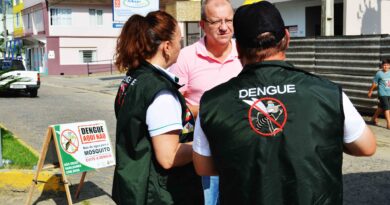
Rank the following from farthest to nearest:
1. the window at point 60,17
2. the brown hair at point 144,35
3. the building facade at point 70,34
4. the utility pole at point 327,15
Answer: the window at point 60,17, the building facade at point 70,34, the utility pole at point 327,15, the brown hair at point 144,35

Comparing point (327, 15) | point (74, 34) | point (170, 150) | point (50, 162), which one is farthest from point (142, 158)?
point (74, 34)

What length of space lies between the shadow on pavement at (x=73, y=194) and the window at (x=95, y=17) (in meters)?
36.7

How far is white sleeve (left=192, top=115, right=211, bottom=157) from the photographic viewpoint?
1.99 m

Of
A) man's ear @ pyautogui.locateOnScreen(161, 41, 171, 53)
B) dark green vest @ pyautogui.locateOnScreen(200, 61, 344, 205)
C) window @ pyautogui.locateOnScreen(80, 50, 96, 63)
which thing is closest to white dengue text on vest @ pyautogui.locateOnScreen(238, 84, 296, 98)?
dark green vest @ pyautogui.locateOnScreen(200, 61, 344, 205)

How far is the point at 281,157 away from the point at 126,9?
57.5 ft

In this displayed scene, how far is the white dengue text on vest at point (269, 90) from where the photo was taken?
6.07ft

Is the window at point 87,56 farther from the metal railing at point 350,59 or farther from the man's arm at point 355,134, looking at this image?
the man's arm at point 355,134

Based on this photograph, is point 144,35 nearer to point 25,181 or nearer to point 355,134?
point 355,134

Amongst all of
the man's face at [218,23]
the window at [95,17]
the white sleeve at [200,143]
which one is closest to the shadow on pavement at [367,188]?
the man's face at [218,23]

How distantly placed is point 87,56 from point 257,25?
4035 centimetres

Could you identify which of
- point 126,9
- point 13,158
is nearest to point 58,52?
point 126,9

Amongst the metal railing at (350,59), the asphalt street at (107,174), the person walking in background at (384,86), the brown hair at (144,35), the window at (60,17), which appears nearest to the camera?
the brown hair at (144,35)

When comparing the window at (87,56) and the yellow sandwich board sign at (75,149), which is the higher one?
the window at (87,56)

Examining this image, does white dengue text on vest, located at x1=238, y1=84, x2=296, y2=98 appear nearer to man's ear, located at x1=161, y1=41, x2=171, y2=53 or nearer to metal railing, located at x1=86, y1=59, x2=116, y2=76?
man's ear, located at x1=161, y1=41, x2=171, y2=53
